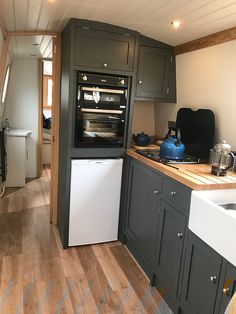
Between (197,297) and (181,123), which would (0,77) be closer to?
(181,123)

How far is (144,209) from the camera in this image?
246 centimetres

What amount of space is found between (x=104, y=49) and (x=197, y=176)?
1.43 metres

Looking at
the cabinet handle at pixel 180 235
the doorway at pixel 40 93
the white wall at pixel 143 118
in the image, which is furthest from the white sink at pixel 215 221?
the doorway at pixel 40 93

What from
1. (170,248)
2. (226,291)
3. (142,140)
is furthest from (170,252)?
(142,140)

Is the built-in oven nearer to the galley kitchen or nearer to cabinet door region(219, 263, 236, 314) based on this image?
the galley kitchen

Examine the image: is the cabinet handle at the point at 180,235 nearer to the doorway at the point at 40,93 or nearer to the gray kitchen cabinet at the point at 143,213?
the gray kitchen cabinet at the point at 143,213

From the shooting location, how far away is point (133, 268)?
2512 millimetres

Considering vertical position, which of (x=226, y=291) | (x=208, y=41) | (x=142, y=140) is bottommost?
(x=226, y=291)

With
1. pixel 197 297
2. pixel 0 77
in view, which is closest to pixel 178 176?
pixel 197 297

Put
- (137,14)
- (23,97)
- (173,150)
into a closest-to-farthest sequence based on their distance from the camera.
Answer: (137,14), (173,150), (23,97)

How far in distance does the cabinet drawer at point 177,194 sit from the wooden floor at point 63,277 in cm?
81

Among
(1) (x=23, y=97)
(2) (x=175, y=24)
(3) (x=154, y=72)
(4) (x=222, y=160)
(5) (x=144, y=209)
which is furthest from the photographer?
(1) (x=23, y=97)

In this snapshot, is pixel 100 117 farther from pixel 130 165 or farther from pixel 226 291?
pixel 226 291

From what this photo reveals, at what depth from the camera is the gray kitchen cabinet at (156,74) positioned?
109 inches
